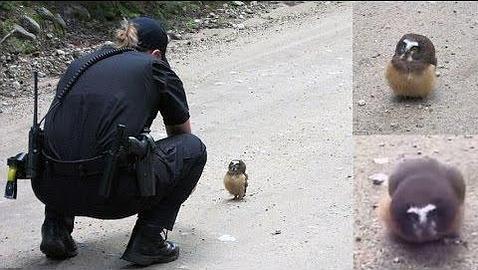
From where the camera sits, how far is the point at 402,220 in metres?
1.55

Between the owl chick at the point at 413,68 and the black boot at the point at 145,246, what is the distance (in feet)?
3.20

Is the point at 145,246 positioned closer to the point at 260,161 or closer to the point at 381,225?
the point at 260,161

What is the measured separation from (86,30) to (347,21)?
2149mm

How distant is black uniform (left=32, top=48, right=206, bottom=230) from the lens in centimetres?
273

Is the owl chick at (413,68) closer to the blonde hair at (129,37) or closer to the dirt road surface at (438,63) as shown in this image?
the dirt road surface at (438,63)

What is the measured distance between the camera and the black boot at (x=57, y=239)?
2891 mm

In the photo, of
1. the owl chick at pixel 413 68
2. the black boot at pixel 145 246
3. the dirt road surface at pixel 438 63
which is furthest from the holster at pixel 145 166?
the owl chick at pixel 413 68

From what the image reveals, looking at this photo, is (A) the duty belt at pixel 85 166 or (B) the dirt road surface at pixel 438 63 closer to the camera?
(B) the dirt road surface at pixel 438 63

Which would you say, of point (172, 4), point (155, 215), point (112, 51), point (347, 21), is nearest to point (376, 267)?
point (155, 215)

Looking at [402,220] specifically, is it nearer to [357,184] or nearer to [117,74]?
[357,184]

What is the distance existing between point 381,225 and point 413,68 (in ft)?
3.03

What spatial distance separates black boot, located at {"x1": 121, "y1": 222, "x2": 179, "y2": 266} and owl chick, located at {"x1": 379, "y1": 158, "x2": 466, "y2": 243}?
4.62 ft

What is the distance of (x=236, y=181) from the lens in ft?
11.2

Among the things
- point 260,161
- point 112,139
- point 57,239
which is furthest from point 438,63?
point 260,161
